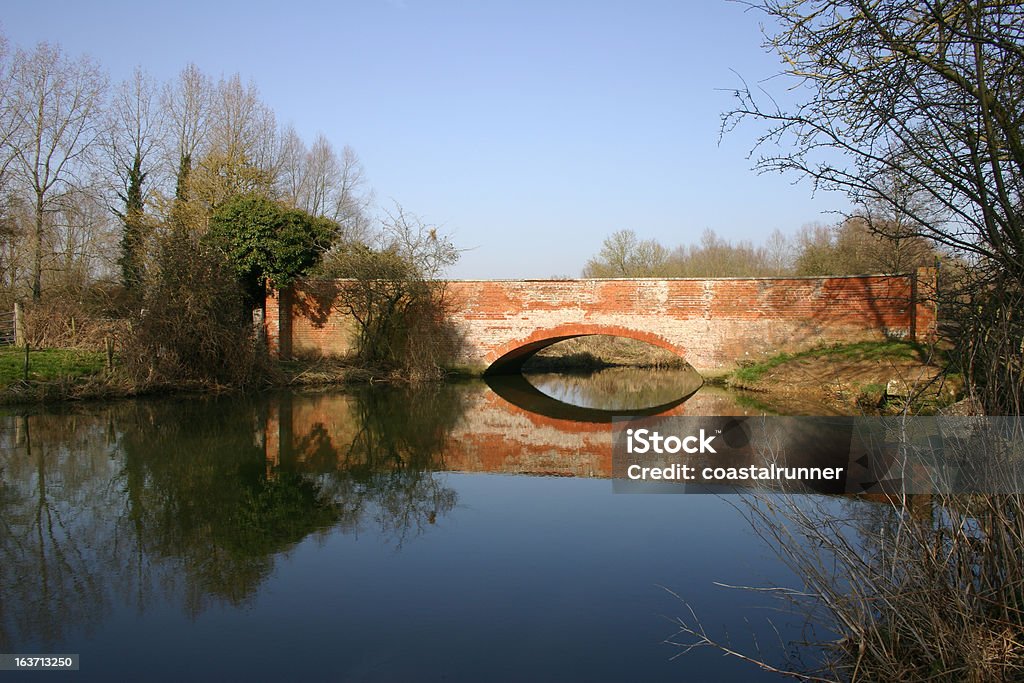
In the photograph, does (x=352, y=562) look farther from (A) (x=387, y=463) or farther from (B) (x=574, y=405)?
(B) (x=574, y=405)

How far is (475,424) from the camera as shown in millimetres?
12539

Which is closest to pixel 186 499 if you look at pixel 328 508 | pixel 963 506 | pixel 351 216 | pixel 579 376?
pixel 328 508

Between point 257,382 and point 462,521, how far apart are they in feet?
35.8

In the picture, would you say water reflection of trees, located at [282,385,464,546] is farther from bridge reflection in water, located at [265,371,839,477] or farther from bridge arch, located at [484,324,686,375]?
bridge arch, located at [484,324,686,375]

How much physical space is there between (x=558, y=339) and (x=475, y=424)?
308 inches

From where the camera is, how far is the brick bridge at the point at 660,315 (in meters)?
16.9

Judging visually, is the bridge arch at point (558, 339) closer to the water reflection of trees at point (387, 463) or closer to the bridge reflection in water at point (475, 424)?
the bridge reflection in water at point (475, 424)

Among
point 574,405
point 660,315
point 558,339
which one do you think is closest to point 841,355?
point 660,315

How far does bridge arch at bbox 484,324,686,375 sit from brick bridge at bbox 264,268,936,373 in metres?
0.03

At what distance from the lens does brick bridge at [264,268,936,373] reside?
16938 mm

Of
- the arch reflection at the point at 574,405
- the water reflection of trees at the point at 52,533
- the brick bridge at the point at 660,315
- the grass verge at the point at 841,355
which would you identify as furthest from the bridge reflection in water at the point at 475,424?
the water reflection of trees at the point at 52,533

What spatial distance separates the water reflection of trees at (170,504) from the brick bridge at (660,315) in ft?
25.9

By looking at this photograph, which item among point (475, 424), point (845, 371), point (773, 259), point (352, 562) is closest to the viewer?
point (352, 562)

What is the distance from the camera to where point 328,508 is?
702cm
